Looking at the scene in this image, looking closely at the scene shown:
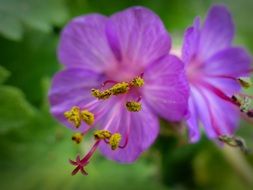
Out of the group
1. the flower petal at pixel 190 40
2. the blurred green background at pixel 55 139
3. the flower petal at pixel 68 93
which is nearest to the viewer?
the flower petal at pixel 190 40

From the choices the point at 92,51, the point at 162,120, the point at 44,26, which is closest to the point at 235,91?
the point at 162,120

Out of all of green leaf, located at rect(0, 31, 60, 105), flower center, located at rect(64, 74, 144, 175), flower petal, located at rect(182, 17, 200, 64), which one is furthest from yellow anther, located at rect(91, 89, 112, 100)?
green leaf, located at rect(0, 31, 60, 105)

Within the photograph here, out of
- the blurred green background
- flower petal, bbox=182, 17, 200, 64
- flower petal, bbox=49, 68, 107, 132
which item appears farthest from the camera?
the blurred green background

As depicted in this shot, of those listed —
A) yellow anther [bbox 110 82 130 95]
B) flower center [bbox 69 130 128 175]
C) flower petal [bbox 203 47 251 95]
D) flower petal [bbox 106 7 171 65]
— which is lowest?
flower center [bbox 69 130 128 175]

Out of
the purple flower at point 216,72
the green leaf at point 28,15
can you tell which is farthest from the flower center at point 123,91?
the green leaf at point 28,15

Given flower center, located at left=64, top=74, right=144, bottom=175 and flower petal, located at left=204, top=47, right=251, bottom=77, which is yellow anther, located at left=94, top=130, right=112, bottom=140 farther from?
flower petal, located at left=204, top=47, right=251, bottom=77

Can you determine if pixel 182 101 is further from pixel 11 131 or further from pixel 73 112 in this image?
pixel 11 131

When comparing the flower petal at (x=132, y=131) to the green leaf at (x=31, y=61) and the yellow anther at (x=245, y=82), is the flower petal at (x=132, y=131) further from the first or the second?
the green leaf at (x=31, y=61)

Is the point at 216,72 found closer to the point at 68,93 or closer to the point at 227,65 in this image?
the point at 227,65
